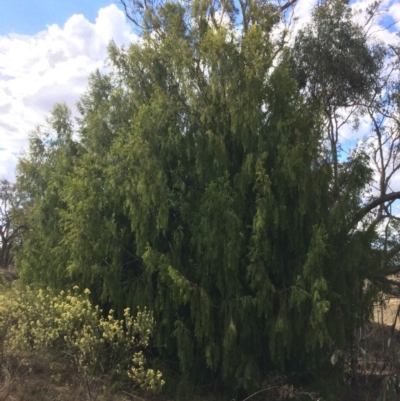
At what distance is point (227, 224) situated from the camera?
9.48 meters

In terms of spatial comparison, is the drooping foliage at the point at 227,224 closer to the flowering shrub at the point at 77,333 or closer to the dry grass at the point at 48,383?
the flowering shrub at the point at 77,333

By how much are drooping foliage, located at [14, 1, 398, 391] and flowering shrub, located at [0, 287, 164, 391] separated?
1.54 metres

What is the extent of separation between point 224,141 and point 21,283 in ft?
22.0

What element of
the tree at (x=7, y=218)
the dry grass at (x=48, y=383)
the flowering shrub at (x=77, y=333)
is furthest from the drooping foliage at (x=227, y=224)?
the tree at (x=7, y=218)

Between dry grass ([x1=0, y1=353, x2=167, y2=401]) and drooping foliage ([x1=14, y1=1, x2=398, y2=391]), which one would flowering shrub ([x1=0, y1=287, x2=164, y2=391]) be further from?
drooping foliage ([x1=14, y1=1, x2=398, y2=391])

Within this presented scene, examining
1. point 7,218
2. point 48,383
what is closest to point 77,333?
point 48,383

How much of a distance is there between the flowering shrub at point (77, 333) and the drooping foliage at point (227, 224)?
1539mm

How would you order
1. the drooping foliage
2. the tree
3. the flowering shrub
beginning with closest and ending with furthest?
1. the flowering shrub
2. the drooping foliage
3. the tree

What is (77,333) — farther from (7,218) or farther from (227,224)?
(7,218)

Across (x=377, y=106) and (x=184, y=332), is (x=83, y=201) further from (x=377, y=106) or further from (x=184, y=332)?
(x=377, y=106)

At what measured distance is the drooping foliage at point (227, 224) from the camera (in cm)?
953

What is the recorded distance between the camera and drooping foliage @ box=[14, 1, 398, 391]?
31.3 feet

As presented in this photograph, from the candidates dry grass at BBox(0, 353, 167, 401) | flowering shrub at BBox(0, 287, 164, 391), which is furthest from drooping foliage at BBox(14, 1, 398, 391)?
dry grass at BBox(0, 353, 167, 401)

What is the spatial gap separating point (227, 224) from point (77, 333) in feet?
11.1
